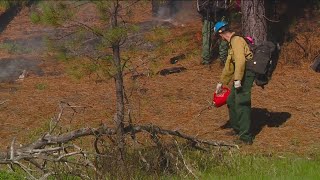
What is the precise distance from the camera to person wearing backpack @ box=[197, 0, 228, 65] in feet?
43.9

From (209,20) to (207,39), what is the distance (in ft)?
1.26

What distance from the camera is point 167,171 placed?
7840mm

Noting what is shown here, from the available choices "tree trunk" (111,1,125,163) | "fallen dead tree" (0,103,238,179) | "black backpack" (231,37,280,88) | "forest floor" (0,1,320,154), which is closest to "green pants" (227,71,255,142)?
"black backpack" (231,37,280,88)

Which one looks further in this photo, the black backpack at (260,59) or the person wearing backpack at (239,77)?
the black backpack at (260,59)

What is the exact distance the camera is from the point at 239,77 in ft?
30.2

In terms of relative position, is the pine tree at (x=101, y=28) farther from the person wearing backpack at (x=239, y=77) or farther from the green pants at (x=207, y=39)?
the green pants at (x=207, y=39)

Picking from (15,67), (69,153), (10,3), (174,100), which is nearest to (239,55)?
(174,100)

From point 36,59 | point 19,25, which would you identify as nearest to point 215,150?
point 36,59

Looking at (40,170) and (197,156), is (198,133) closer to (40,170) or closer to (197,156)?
(197,156)

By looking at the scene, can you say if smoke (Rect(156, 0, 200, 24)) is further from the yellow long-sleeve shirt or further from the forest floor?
the yellow long-sleeve shirt

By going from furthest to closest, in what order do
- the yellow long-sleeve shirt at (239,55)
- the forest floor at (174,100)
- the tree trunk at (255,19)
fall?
1. the tree trunk at (255,19)
2. the forest floor at (174,100)
3. the yellow long-sleeve shirt at (239,55)

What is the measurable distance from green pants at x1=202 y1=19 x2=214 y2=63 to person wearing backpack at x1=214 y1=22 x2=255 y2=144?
4.00 meters

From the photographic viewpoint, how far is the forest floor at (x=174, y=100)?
991 cm

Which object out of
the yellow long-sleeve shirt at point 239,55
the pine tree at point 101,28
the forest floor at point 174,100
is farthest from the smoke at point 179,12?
the pine tree at point 101,28
